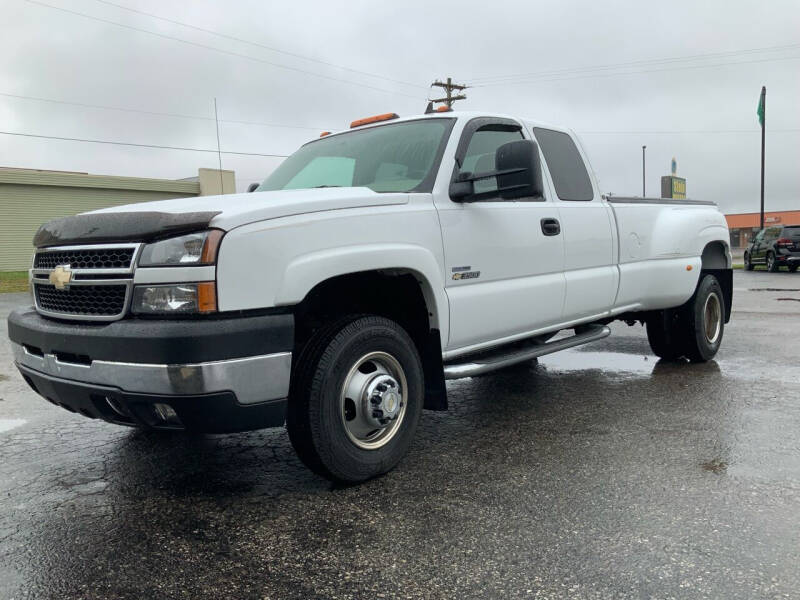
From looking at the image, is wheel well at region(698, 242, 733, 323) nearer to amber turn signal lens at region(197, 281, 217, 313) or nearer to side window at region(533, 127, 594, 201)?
side window at region(533, 127, 594, 201)

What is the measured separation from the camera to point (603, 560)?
259 centimetres

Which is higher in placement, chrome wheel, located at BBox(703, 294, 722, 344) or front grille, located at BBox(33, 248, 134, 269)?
front grille, located at BBox(33, 248, 134, 269)

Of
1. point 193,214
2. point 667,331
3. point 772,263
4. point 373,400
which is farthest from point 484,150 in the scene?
point 772,263

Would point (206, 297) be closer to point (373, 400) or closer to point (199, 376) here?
point (199, 376)

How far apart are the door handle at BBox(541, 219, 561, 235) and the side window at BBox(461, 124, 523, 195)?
17.4 inches

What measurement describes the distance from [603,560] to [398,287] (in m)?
1.75

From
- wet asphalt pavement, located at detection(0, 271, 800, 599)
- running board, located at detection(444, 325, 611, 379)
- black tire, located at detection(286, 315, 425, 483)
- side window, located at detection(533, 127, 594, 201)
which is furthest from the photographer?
side window, located at detection(533, 127, 594, 201)

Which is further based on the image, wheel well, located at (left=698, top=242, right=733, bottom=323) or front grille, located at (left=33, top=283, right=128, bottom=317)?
wheel well, located at (left=698, top=242, right=733, bottom=323)

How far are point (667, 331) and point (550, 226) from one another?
255 centimetres

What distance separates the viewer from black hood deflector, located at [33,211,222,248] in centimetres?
284

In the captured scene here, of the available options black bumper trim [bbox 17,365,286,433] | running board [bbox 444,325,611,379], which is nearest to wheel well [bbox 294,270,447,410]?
running board [bbox 444,325,611,379]

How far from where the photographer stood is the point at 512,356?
14.0 ft

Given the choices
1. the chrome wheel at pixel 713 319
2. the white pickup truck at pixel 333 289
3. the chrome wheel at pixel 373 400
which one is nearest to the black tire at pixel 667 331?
the chrome wheel at pixel 713 319

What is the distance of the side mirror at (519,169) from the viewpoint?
3.65 meters
